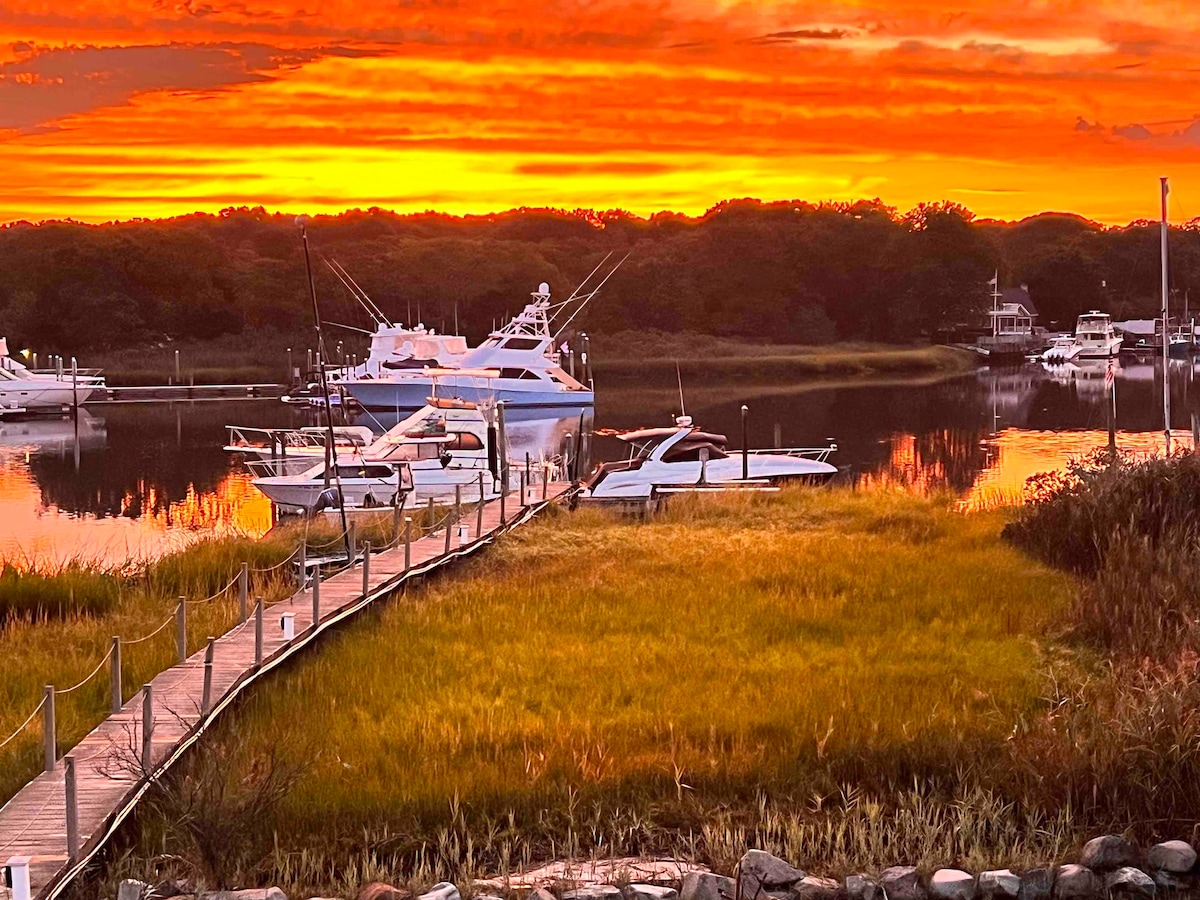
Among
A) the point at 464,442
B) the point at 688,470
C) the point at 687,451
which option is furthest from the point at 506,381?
the point at 688,470

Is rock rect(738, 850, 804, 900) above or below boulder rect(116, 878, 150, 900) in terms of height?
below

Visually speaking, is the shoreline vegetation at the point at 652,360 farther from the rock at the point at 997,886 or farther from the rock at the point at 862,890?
the rock at the point at 997,886

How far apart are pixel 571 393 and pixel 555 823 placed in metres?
66.6

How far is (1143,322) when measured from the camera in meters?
146

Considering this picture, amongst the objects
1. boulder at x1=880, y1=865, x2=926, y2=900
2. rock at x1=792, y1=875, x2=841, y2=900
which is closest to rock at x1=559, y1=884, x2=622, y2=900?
rock at x1=792, y1=875, x2=841, y2=900

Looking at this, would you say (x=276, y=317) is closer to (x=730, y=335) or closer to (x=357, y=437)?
(x=730, y=335)

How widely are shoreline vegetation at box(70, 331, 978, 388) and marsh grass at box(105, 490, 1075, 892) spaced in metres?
76.6

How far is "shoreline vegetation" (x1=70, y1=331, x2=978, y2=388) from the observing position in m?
96.7

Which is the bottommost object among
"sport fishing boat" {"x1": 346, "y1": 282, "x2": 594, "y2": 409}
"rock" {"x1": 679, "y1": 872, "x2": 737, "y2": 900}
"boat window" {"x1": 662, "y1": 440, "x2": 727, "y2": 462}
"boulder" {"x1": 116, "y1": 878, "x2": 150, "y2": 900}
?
"rock" {"x1": 679, "y1": 872, "x2": 737, "y2": 900}

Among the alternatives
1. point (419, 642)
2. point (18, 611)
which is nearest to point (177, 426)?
point (18, 611)

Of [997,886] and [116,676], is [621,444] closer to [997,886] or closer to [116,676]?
[116,676]

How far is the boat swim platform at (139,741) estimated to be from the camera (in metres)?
8.98

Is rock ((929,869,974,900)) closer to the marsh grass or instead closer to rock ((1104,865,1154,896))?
the marsh grass

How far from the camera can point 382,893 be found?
8.69 metres
